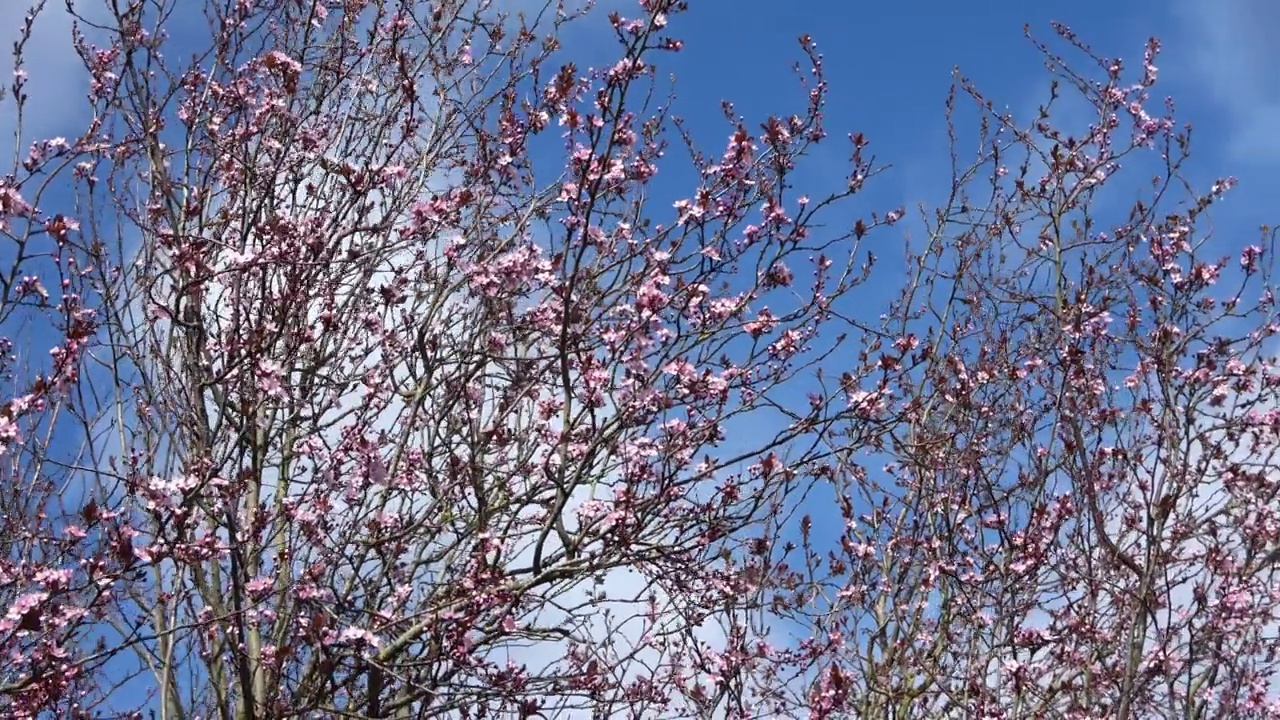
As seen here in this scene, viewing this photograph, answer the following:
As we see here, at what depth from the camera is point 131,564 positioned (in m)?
4.45

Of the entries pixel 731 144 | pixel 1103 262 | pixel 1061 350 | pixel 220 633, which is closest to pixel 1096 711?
pixel 1061 350

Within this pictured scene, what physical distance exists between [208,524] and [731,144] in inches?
126

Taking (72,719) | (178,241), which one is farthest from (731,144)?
(72,719)

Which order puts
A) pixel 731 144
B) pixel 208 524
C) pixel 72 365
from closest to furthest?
pixel 72 365 < pixel 208 524 < pixel 731 144

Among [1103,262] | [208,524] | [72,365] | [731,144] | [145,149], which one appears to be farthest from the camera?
[1103,262]

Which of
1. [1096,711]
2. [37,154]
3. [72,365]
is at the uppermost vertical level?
[37,154]

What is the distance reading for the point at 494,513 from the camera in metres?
5.88

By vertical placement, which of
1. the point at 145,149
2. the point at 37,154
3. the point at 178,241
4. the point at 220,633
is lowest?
the point at 220,633

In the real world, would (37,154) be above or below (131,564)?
above

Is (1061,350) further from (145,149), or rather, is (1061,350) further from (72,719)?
(72,719)

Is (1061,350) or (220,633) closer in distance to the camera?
(220,633)

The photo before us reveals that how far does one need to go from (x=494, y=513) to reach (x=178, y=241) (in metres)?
2.06

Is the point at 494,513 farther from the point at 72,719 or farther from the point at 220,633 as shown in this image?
the point at 72,719

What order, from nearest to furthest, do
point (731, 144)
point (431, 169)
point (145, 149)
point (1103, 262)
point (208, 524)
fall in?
point (208, 524) < point (731, 144) < point (145, 149) < point (431, 169) < point (1103, 262)
